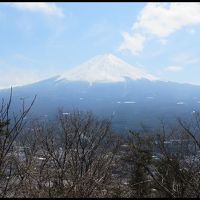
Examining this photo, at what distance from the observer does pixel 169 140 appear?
72.4 ft

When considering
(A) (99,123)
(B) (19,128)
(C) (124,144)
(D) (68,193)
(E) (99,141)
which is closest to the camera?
(B) (19,128)

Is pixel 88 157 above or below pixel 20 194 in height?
below

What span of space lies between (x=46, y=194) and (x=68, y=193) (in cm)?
76

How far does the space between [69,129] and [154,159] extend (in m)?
7.01

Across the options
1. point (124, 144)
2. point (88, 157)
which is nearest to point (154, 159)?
point (124, 144)

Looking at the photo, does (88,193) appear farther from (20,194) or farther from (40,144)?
(40,144)

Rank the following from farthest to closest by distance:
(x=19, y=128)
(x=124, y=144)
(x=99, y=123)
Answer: (x=124, y=144), (x=99, y=123), (x=19, y=128)

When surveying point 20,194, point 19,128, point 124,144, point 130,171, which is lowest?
point 130,171

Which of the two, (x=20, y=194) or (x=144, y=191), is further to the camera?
(x=144, y=191)

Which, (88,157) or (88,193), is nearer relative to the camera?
(88,193)

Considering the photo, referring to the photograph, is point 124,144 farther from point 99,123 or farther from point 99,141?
point 99,141

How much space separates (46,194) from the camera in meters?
6.33

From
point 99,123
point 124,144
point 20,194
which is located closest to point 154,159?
point 124,144

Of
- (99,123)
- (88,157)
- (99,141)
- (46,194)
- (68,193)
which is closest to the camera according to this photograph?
(68,193)
